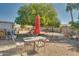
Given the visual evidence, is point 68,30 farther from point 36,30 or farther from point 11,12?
point 11,12

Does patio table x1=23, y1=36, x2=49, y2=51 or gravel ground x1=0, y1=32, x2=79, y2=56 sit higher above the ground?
A: patio table x1=23, y1=36, x2=49, y2=51

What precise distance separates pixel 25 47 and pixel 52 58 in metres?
0.27

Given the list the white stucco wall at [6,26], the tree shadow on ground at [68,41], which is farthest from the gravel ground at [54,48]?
the white stucco wall at [6,26]

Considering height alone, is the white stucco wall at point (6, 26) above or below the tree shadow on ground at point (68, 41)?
above

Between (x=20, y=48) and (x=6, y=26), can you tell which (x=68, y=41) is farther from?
(x=6, y=26)

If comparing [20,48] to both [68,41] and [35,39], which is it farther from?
[68,41]

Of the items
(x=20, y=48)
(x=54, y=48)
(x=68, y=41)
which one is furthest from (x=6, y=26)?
(x=68, y=41)

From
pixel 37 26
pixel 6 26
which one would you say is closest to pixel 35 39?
pixel 37 26

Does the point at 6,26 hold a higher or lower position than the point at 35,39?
higher

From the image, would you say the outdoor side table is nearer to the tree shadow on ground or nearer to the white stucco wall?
the white stucco wall

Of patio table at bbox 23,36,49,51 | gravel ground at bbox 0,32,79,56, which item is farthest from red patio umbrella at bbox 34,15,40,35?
gravel ground at bbox 0,32,79,56

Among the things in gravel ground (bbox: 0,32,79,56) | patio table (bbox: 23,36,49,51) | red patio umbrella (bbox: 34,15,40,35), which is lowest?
gravel ground (bbox: 0,32,79,56)

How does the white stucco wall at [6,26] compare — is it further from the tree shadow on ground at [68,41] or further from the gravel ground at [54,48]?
the tree shadow on ground at [68,41]

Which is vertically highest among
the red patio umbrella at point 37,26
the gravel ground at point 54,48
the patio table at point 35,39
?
the red patio umbrella at point 37,26
